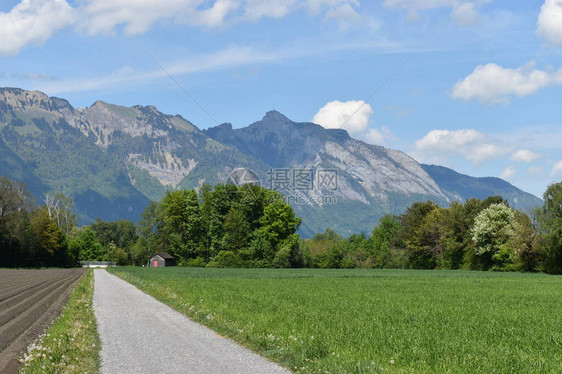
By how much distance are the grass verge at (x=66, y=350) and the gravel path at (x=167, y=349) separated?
342 mm

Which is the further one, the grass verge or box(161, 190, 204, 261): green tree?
box(161, 190, 204, 261): green tree

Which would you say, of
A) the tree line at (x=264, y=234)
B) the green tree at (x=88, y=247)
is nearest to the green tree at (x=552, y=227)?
the tree line at (x=264, y=234)

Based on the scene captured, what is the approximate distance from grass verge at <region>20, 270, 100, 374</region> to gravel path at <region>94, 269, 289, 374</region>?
0.34 m

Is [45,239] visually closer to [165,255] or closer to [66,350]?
[165,255]

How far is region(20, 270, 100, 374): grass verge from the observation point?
12961 millimetres

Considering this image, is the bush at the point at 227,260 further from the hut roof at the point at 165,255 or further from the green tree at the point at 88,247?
the green tree at the point at 88,247

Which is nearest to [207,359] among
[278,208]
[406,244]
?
[278,208]

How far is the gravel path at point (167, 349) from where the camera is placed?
13148 millimetres

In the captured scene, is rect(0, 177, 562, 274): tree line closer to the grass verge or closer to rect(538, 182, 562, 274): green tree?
rect(538, 182, 562, 274): green tree

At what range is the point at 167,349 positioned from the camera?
51.1 feet

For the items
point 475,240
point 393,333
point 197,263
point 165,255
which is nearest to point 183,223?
point 197,263

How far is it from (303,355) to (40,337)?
9.26 meters

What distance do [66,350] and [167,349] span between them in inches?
106

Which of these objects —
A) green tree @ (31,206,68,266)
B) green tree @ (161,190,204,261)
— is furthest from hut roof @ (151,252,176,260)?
green tree @ (31,206,68,266)
